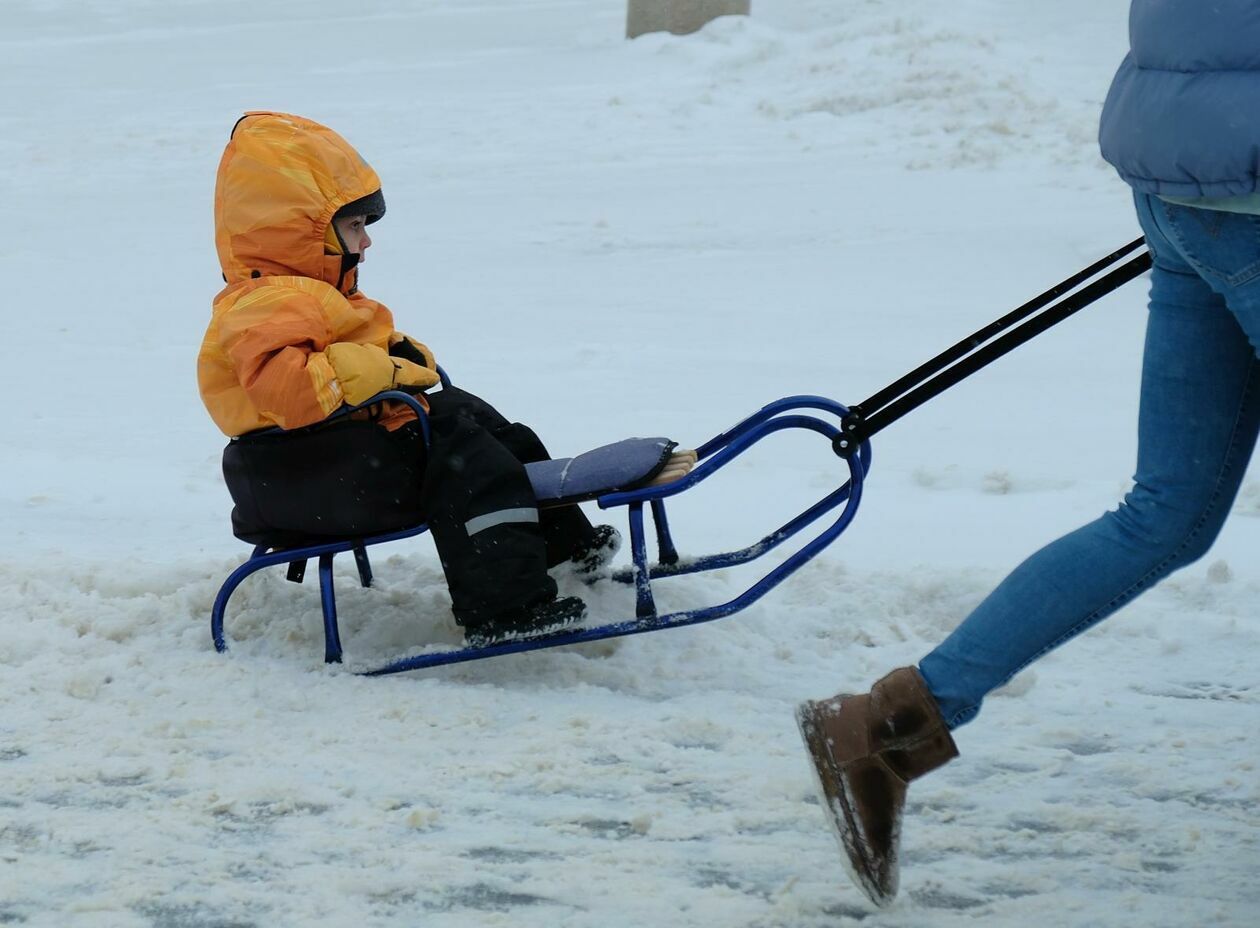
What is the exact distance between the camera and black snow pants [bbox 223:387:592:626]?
11.7 ft

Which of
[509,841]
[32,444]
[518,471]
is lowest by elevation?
[32,444]

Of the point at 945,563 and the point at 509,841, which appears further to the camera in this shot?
the point at 945,563

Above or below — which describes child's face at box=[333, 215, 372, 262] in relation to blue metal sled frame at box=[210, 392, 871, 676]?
above

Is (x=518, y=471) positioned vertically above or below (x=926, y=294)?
A: above

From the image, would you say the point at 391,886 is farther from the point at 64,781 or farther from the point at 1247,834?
the point at 1247,834

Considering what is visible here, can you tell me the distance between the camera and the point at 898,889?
8.41ft

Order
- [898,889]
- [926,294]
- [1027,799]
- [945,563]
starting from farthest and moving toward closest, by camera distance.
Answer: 1. [926,294]
2. [945,563]
3. [1027,799]
4. [898,889]

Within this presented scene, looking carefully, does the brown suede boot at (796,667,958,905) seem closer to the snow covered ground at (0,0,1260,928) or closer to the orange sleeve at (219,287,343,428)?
the snow covered ground at (0,0,1260,928)

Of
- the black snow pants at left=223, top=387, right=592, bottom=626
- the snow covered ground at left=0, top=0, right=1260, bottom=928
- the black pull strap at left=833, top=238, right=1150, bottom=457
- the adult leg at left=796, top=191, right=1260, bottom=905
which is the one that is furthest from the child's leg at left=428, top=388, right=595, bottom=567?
the adult leg at left=796, top=191, right=1260, bottom=905

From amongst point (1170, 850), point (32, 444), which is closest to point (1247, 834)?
point (1170, 850)

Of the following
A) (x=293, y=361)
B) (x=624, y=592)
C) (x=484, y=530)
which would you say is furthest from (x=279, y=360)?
(x=624, y=592)

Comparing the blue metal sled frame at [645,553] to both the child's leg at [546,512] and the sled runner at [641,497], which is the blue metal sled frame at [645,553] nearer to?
the sled runner at [641,497]

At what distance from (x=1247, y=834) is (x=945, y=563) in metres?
1.58

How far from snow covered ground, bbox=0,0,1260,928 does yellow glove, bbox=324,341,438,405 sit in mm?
658
